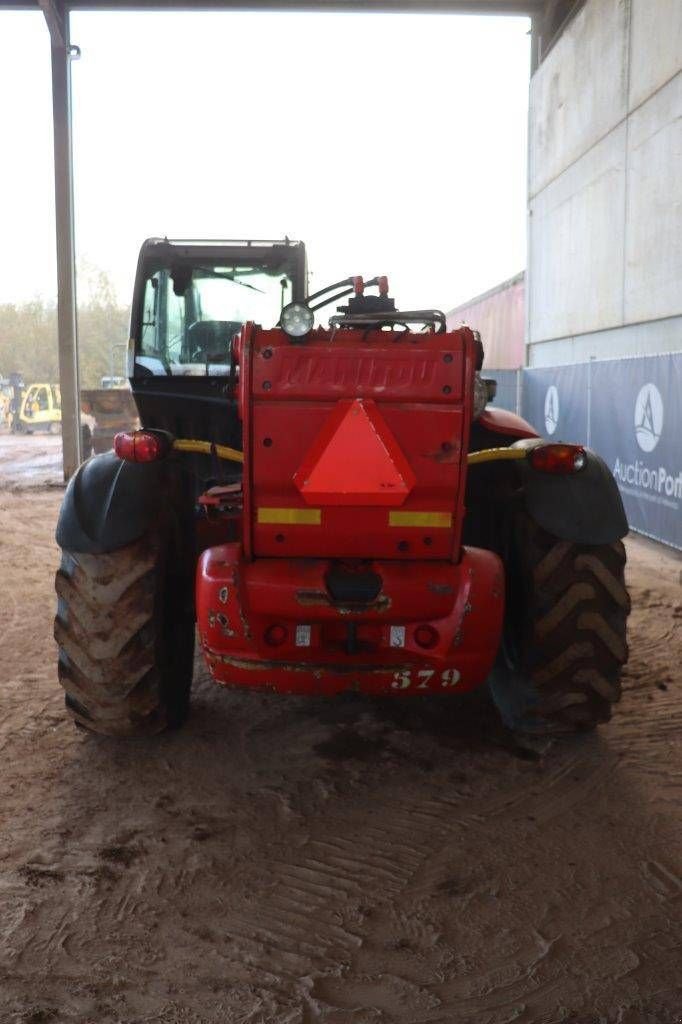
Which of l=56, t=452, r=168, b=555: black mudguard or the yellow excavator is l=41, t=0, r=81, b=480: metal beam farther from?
the yellow excavator

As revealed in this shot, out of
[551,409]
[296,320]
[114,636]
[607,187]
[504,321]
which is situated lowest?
[114,636]

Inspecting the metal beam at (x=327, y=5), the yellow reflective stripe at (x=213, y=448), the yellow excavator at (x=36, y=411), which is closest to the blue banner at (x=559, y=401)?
the metal beam at (x=327, y=5)

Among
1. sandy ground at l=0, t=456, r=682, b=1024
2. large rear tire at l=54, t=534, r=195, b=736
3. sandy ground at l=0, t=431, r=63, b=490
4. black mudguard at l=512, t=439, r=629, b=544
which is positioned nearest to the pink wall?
sandy ground at l=0, t=431, r=63, b=490

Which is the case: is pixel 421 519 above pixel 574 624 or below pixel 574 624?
above

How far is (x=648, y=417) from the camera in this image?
8.82 metres

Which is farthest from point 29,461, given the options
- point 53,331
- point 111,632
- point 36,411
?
point 53,331

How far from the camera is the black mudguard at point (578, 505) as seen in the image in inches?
144

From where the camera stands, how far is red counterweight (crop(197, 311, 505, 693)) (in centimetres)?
321

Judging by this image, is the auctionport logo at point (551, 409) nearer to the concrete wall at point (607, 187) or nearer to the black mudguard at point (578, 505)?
the concrete wall at point (607, 187)

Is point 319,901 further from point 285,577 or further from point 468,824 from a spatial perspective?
point 285,577

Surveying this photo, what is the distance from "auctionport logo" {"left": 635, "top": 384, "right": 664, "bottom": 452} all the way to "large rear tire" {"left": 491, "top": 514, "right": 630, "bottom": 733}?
522 centimetres

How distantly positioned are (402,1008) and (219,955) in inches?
20.2

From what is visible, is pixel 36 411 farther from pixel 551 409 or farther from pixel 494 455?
pixel 494 455

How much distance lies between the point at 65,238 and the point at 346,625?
12.8 m
